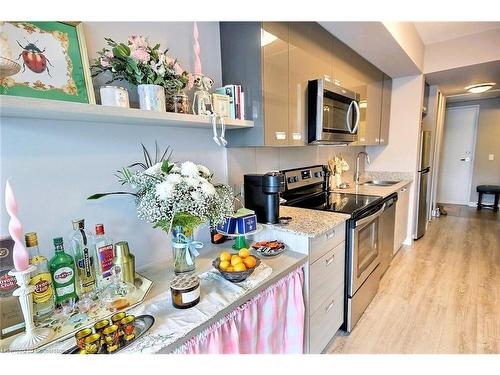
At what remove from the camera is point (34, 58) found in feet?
2.84

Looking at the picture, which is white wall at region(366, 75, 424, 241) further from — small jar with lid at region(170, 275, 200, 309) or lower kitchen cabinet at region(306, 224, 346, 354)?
small jar with lid at region(170, 275, 200, 309)

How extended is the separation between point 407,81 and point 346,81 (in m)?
1.61

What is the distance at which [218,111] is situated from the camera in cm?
132

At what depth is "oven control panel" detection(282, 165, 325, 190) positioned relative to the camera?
2.04 metres

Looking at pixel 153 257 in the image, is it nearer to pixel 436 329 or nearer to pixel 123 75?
pixel 123 75

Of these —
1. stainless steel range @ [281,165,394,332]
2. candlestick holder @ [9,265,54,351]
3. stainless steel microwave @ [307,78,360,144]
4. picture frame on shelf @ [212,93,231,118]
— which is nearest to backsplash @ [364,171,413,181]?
stainless steel range @ [281,165,394,332]

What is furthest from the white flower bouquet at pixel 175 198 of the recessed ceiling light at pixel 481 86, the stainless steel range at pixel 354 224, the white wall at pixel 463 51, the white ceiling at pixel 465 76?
the recessed ceiling light at pixel 481 86

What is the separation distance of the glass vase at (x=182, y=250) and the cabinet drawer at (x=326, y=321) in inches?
30.8

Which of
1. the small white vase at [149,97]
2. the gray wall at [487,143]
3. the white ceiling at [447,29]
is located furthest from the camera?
the gray wall at [487,143]

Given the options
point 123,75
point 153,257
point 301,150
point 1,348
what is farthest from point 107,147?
point 301,150

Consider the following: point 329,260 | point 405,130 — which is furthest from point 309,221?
point 405,130

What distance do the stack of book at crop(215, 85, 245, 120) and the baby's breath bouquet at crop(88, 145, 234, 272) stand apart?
0.50 meters

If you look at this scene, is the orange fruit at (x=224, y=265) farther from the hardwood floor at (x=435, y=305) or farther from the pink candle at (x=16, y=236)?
the hardwood floor at (x=435, y=305)

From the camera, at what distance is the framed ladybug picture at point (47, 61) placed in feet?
2.69
